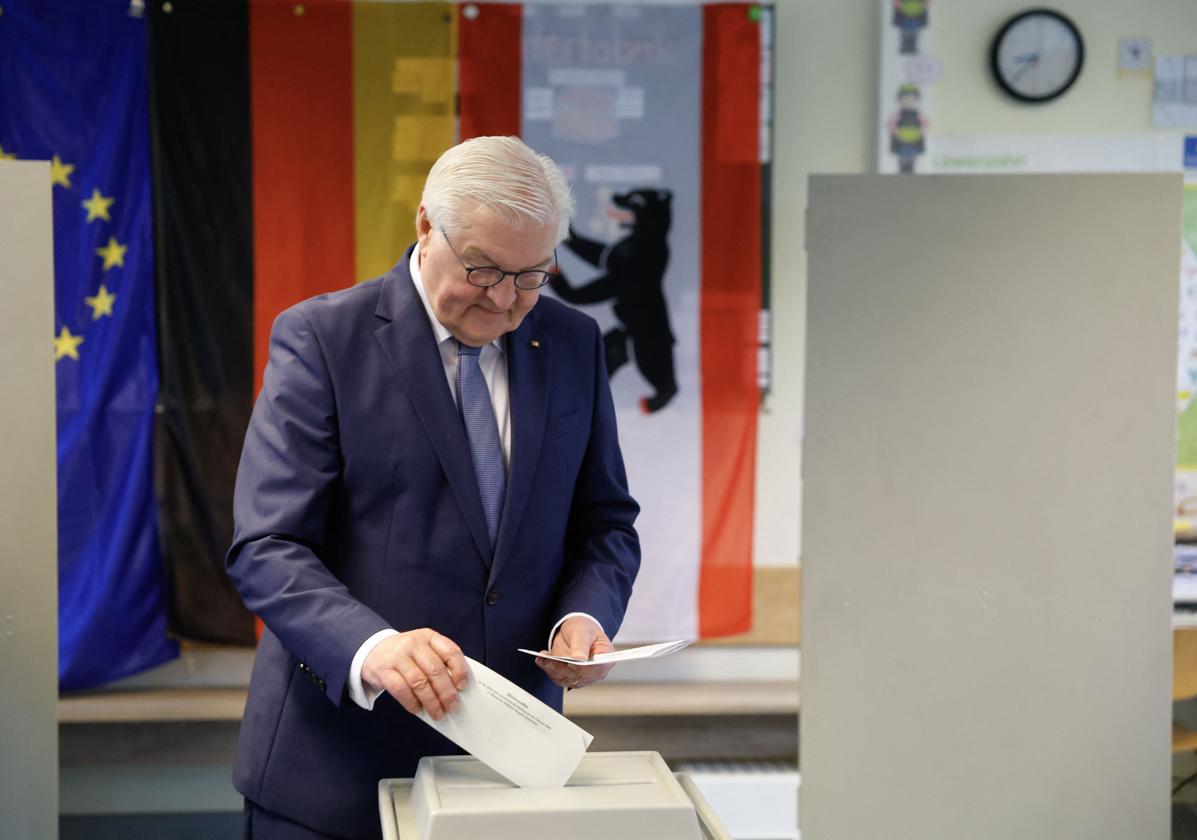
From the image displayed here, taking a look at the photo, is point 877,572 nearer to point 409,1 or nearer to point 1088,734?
point 1088,734

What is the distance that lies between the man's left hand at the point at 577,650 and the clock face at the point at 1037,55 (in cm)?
286

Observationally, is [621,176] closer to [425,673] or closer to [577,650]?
[577,650]

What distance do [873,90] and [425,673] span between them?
119 inches

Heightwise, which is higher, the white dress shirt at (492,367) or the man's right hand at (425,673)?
the white dress shirt at (492,367)

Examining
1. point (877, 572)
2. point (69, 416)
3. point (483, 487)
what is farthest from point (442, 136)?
point (483, 487)

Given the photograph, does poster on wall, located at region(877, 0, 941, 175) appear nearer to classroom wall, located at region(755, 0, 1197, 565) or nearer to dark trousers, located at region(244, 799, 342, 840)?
classroom wall, located at region(755, 0, 1197, 565)

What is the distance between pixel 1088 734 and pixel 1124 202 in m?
1.14

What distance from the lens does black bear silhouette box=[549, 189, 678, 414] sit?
3.69 m

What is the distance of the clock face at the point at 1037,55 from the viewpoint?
372 cm

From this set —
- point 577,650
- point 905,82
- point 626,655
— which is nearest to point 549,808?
point 626,655

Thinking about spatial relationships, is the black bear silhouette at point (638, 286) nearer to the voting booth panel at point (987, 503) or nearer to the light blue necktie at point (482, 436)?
the voting booth panel at point (987, 503)

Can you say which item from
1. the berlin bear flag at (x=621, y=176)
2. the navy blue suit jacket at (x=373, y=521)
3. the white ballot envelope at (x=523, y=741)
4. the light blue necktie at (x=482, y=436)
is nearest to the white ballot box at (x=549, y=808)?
the white ballot envelope at (x=523, y=741)

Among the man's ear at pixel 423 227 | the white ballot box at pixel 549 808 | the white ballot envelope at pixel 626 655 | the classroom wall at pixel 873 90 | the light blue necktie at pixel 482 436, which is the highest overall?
the classroom wall at pixel 873 90

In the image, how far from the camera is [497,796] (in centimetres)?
122
